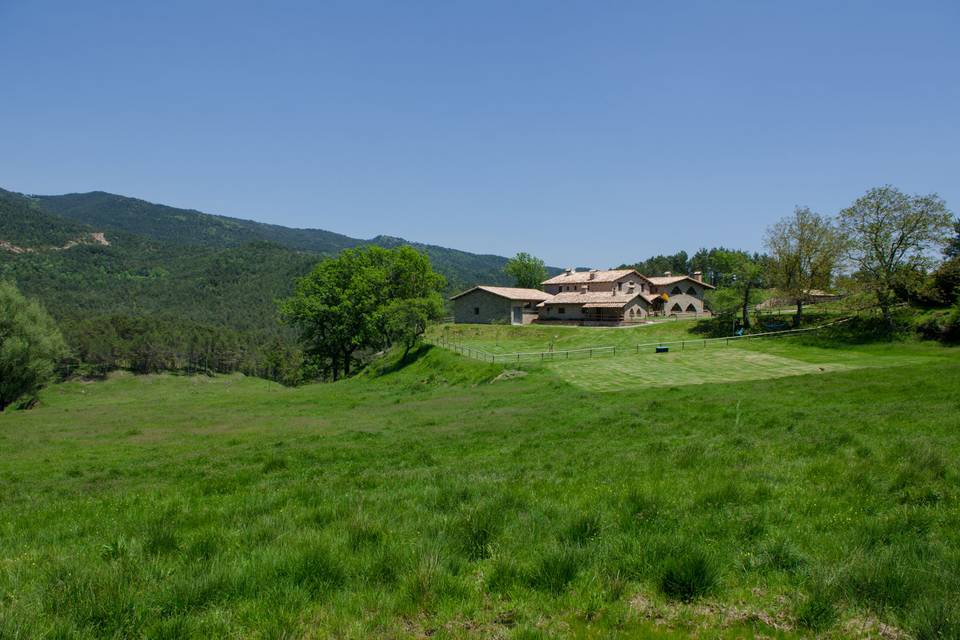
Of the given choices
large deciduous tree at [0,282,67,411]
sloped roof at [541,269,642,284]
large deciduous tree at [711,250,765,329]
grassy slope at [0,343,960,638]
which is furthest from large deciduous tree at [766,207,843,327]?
large deciduous tree at [0,282,67,411]

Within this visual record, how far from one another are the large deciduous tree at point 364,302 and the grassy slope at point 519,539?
44.1 m

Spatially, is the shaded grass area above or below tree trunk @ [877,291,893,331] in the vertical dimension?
below

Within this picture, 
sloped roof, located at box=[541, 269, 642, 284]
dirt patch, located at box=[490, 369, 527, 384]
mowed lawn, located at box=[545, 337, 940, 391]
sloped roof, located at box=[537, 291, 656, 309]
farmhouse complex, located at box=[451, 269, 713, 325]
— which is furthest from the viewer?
sloped roof, located at box=[541, 269, 642, 284]

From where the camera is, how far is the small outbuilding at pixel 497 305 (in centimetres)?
7588

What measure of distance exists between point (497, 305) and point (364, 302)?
68.8 ft

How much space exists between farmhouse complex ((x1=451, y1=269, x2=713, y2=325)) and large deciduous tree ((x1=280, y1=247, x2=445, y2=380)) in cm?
807

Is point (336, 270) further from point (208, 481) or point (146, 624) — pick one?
point (146, 624)

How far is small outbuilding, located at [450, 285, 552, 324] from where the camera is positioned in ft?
249

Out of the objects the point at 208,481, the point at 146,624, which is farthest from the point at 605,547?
the point at 208,481

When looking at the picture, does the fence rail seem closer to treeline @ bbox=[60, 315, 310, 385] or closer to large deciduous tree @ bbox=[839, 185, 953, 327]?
large deciduous tree @ bbox=[839, 185, 953, 327]

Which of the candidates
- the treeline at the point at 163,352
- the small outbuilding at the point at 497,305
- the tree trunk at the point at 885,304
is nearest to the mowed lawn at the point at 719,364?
the tree trunk at the point at 885,304

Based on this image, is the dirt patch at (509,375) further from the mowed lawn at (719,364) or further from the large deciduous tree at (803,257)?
the large deciduous tree at (803,257)

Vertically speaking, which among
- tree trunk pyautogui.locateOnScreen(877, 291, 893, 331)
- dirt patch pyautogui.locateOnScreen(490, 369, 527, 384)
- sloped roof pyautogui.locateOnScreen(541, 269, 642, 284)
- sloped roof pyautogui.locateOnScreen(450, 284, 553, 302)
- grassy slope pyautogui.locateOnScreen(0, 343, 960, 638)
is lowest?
dirt patch pyautogui.locateOnScreen(490, 369, 527, 384)

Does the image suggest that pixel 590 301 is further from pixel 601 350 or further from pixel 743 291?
pixel 601 350
